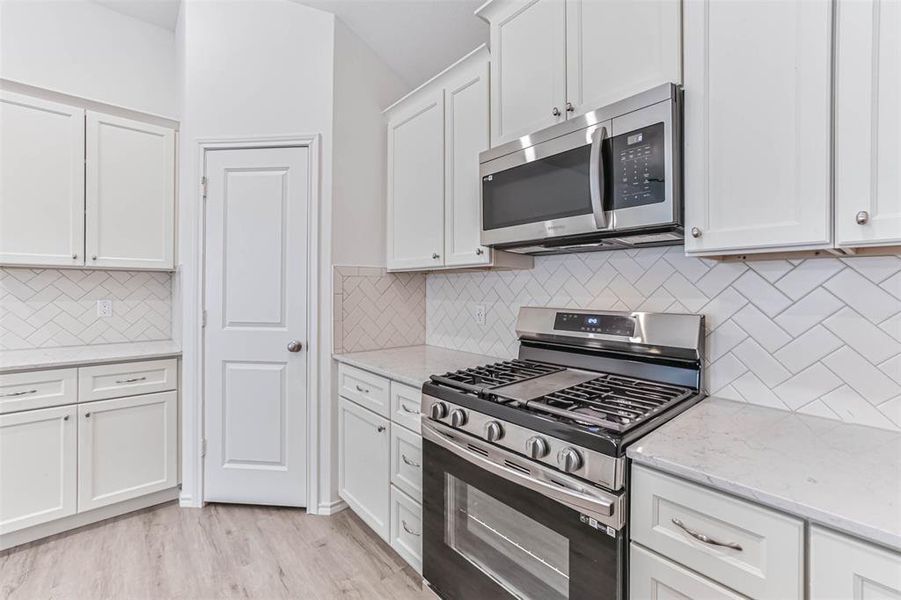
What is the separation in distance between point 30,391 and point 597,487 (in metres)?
2.77

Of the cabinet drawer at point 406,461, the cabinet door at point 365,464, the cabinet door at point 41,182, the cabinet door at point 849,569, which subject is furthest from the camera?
the cabinet door at point 41,182

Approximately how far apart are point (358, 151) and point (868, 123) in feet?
7.68

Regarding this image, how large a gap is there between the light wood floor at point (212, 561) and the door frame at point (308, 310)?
0.74ft

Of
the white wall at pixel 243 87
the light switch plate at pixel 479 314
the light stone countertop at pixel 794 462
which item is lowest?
the light stone countertop at pixel 794 462

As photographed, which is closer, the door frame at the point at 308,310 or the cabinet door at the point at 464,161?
the cabinet door at the point at 464,161

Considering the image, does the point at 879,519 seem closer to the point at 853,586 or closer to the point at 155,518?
the point at 853,586

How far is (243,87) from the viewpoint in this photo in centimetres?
250

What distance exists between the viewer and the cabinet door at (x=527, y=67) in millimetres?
1629

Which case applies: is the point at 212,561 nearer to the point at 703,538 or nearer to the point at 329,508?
the point at 329,508

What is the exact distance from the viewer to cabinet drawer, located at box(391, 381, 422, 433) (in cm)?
184

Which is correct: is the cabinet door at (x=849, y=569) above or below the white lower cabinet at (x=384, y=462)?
above

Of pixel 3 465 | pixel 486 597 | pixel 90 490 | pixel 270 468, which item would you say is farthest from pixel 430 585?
pixel 3 465

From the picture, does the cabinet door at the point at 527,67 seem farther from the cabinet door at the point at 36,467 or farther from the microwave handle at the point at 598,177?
the cabinet door at the point at 36,467

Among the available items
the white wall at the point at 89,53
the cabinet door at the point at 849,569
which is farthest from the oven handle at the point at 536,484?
the white wall at the point at 89,53
